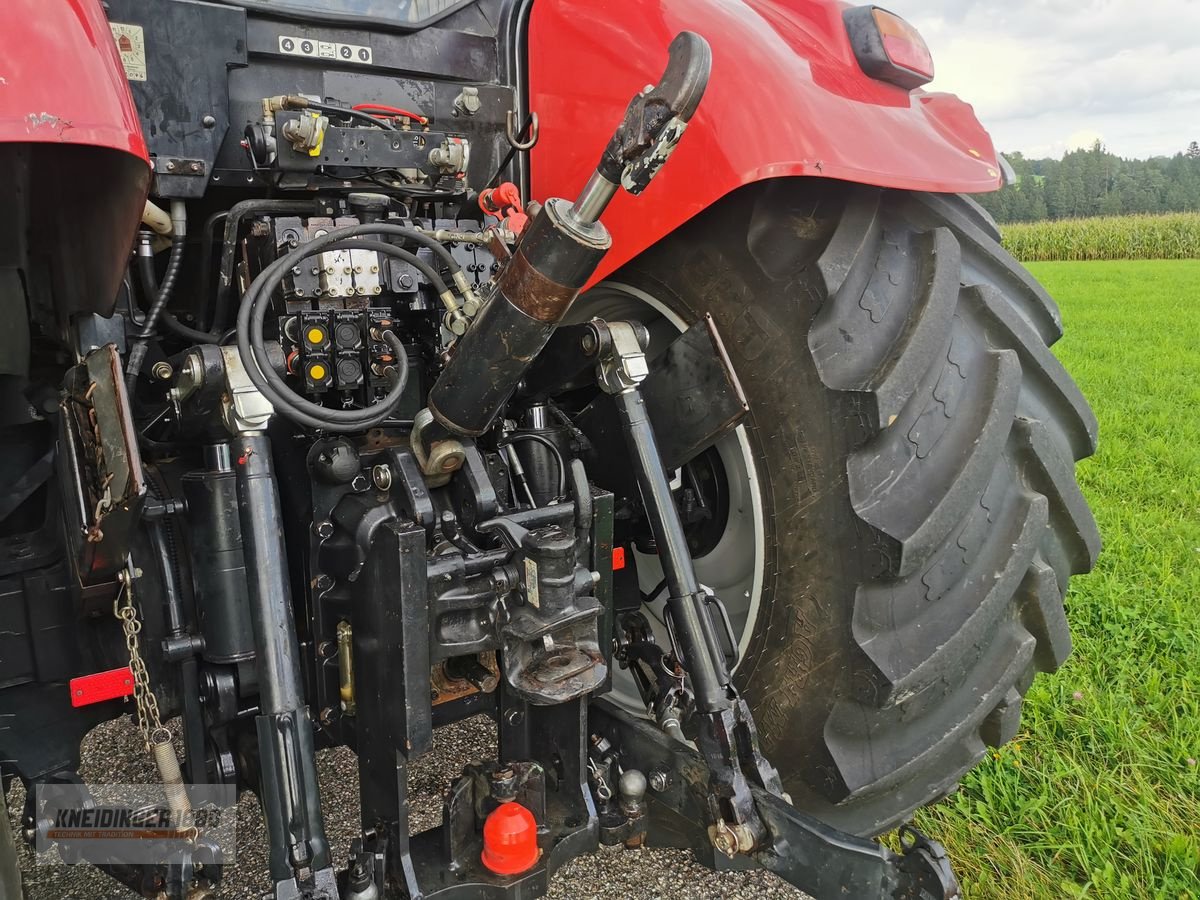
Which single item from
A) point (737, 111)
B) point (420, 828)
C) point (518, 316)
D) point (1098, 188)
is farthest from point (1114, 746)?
point (1098, 188)

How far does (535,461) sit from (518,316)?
0.41m

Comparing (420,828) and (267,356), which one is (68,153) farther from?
(420,828)

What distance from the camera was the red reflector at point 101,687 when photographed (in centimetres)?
165

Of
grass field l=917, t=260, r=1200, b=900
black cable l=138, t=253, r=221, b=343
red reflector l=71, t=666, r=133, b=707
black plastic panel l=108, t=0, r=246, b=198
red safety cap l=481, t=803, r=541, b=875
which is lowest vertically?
grass field l=917, t=260, r=1200, b=900

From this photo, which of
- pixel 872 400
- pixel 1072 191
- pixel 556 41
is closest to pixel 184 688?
pixel 872 400

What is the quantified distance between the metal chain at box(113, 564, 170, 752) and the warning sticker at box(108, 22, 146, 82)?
2.78ft

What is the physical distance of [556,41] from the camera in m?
1.85

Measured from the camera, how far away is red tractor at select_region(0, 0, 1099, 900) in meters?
1.36

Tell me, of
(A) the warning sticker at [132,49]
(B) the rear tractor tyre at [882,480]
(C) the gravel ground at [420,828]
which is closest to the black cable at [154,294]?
(A) the warning sticker at [132,49]

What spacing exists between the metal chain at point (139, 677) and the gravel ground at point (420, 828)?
0.63 m

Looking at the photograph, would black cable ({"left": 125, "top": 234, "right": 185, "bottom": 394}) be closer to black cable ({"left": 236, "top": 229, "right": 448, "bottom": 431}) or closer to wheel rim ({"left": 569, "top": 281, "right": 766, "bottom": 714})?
black cable ({"left": 236, "top": 229, "right": 448, "bottom": 431})

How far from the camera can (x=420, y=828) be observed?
2188 mm

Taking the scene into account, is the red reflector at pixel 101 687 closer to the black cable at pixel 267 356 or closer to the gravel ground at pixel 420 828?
the gravel ground at pixel 420 828

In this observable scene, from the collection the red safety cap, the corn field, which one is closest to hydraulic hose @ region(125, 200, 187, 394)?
the red safety cap
